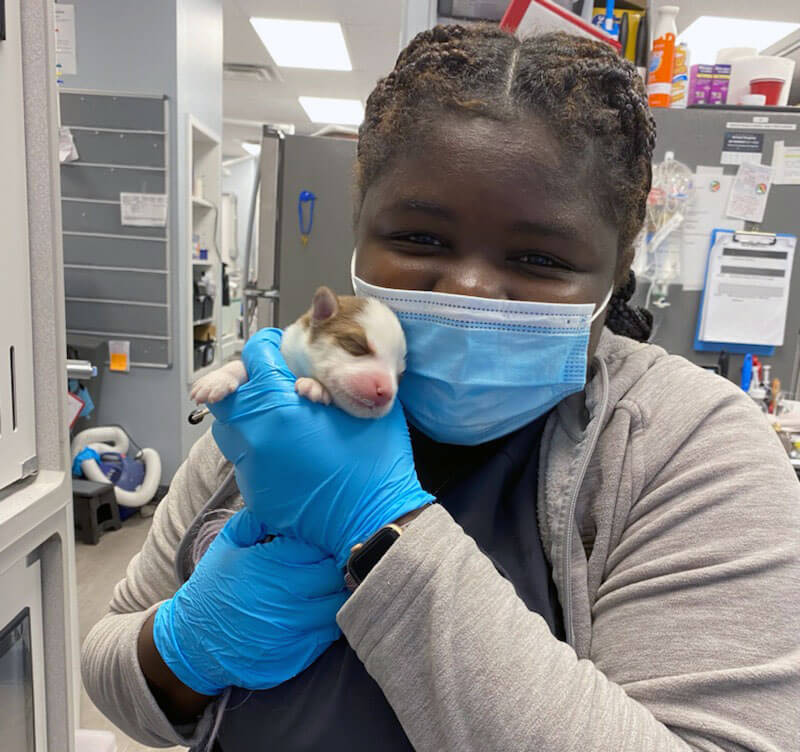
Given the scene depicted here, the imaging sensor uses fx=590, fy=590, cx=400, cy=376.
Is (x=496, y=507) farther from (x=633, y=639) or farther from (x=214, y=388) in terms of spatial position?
(x=214, y=388)

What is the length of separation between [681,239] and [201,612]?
1.87 m

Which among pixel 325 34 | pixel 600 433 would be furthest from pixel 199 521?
pixel 325 34

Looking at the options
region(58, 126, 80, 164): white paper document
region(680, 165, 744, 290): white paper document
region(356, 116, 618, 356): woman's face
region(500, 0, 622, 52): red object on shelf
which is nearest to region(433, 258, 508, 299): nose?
region(356, 116, 618, 356): woman's face

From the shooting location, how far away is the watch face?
0.55 m

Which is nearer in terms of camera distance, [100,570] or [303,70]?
[100,570]

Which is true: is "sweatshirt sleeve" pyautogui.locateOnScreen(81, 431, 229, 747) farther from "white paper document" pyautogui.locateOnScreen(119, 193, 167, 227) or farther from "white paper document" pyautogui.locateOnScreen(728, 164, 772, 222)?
"white paper document" pyautogui.locateOnScreen(119, 193, 167, 227)

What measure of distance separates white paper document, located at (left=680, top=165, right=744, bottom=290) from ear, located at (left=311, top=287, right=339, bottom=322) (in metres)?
1.60

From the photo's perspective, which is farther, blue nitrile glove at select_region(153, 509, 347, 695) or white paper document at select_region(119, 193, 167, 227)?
white paper document at select_region(119, 193, 167, 227)

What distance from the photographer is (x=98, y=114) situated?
3311 mm

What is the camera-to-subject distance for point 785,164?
1.85m

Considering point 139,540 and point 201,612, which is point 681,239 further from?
point 139,540

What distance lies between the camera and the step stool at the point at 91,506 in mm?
3141

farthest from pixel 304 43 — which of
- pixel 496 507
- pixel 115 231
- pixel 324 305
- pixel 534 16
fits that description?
pixel 496 507

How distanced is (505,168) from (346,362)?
10.8 inches
